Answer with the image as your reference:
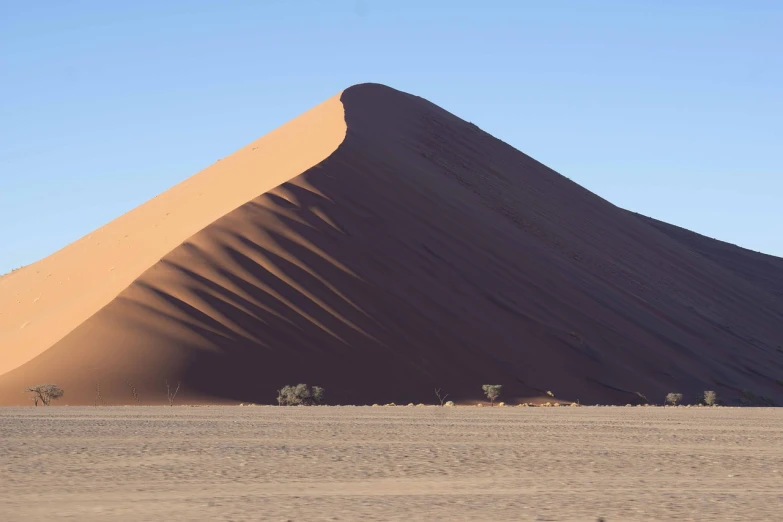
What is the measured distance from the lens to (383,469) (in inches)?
416

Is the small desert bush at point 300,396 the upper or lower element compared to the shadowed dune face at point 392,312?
lower

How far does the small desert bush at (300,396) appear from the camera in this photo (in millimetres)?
25094

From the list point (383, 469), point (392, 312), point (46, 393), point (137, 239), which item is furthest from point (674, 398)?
point (137, 239)

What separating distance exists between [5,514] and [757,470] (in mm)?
7216

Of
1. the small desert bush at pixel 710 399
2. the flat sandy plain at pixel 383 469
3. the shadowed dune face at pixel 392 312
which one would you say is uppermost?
the shadowed dune face at pixel 392 312

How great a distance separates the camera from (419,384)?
28.3 metres

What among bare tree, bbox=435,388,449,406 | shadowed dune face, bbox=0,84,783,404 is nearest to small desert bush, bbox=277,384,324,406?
A: shadowed dune face, bbox=0,84,783,404

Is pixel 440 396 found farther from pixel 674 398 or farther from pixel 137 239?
pixel 137 239

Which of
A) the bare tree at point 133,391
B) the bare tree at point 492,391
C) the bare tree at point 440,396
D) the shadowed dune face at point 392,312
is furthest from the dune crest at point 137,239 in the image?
the bare tree at point 492,391

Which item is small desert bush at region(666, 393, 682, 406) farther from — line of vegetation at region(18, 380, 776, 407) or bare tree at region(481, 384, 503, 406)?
bare tree at region(481, 384, 503, 406)

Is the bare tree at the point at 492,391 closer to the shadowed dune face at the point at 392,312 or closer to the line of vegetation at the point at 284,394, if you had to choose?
the line of vegetation at the point at 284,394

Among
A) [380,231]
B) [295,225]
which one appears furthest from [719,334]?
[295,225]

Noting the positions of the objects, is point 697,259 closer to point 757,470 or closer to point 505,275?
point 505,275

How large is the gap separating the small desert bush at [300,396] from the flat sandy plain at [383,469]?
609 centimetres
